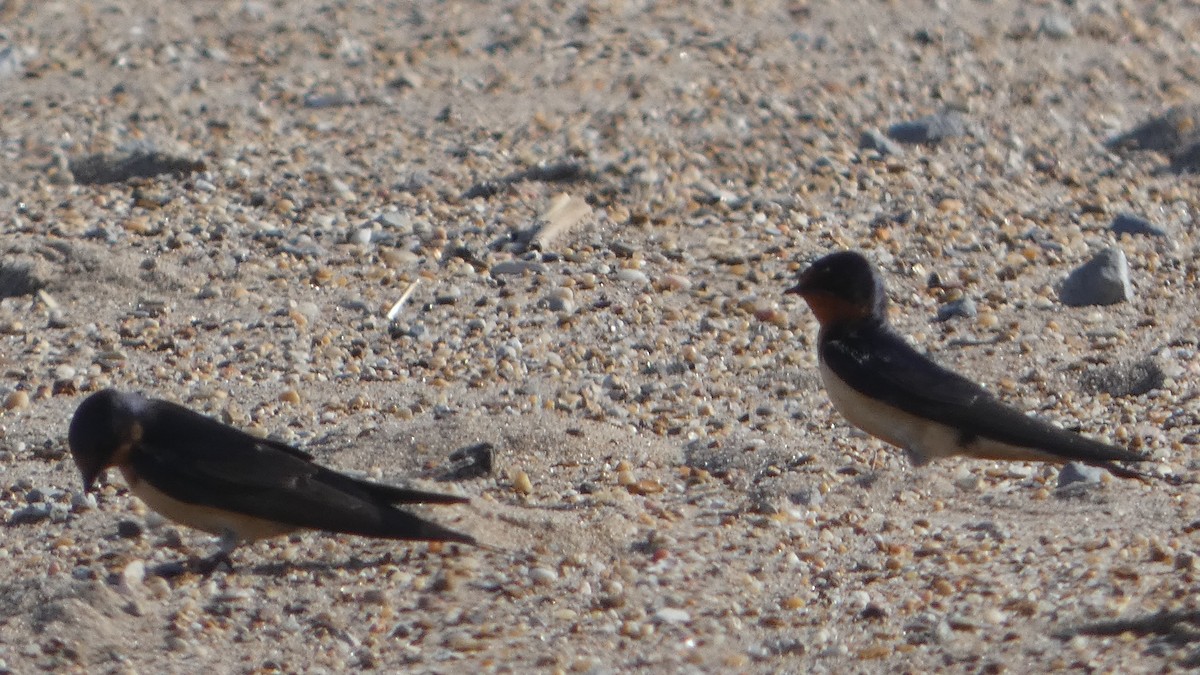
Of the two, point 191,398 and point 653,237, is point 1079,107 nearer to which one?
point 653,237

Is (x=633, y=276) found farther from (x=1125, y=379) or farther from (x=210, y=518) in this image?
(x=210, y=518)

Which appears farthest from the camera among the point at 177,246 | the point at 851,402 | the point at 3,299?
the point at 177,246

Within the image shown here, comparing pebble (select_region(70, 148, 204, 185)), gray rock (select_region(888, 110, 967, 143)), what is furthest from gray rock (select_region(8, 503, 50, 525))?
gray rock (select_region(888, 110, 967, 143))

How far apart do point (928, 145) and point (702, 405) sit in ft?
10.7

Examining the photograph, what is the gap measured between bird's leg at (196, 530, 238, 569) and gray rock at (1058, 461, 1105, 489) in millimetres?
2446

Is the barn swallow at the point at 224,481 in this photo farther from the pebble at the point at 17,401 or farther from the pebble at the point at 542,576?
the pebble at the point at 17,401

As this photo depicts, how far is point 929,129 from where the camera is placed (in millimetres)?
9305

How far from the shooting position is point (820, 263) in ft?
21.4

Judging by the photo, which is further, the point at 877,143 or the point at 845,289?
the point at 877,143

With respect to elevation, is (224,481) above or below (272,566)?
above

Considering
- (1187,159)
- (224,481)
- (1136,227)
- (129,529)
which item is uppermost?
(224,481)

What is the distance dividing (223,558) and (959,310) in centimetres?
329

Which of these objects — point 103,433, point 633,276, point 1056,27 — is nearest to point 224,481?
point 103,433

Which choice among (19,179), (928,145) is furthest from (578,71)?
(19,179)
